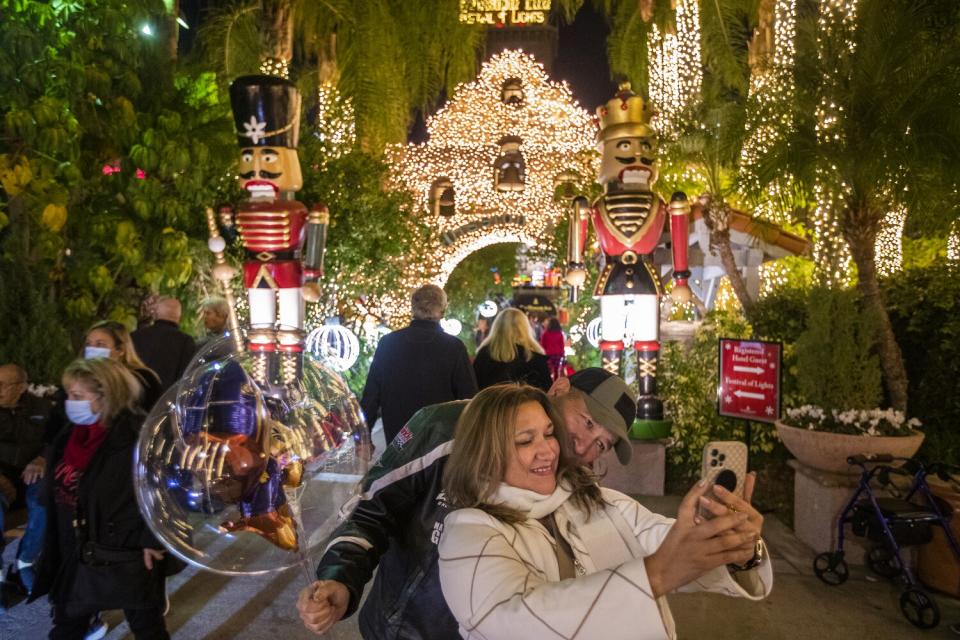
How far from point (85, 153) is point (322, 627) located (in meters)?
6.39

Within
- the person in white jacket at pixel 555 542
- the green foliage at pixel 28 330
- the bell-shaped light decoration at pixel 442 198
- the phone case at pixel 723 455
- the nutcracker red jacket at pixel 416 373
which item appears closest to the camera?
the person in white jacket at pixel 555 542

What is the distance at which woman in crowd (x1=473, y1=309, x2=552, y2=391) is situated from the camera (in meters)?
5.60

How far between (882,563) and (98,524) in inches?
187

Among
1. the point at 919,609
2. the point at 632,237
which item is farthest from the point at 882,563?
the point at 632,237

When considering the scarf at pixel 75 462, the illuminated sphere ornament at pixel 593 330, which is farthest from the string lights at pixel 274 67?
the scarf at pixel 75 462

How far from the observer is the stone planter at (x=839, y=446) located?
5.37m

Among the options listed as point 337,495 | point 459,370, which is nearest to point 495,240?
point 459,370

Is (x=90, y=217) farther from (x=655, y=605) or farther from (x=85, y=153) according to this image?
(x=655, y=605)

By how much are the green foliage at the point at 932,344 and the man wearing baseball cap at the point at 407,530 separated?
17.1 feet

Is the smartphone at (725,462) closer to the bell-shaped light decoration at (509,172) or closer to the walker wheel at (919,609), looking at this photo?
the walker wheel at (919,609)

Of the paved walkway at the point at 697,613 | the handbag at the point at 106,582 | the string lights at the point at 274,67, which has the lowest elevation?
the paved walkway at the point at 697,613

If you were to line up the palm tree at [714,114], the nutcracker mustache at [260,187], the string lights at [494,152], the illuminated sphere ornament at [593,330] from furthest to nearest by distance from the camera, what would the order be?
the string lights at [494,152] → the illuminated sphere ornament at [593,330] → the palm tree at [714,114] → the nutcracker mustache at [260,187]

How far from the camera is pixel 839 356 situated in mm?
5668

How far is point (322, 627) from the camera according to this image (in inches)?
64.2
